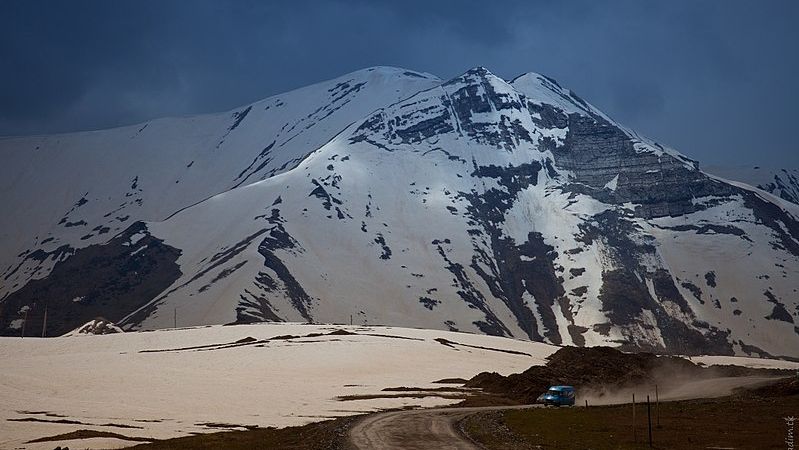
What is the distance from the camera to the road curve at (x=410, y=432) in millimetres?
42812

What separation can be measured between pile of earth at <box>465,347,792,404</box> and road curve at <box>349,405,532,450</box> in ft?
85.0

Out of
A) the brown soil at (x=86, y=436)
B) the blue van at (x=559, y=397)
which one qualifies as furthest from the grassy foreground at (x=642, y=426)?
the brown soil at (x=86, y=436)

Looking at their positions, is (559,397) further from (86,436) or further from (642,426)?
(86,436)

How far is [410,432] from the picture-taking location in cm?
4938

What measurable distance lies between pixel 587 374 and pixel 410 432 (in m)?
55.5

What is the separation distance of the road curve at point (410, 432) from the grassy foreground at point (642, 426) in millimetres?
1483

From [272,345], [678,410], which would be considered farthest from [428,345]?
[678,410]

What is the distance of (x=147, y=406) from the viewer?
6444cm

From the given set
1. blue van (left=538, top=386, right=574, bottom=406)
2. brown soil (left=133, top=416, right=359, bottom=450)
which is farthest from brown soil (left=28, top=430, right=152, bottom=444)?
blue van (left=538, top=386, right=574, bottom=406)

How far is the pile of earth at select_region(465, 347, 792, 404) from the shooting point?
91188 millimetres

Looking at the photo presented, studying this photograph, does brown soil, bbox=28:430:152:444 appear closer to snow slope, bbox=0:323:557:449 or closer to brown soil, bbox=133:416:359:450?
snow slope, bbox=0:323:557:449

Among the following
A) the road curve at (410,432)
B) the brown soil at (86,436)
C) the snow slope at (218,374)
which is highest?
the snow slope at (218,374)

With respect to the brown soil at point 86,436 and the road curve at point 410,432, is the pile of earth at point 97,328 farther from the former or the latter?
the brown soil at point 86,436

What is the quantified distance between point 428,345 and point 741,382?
5431cm
